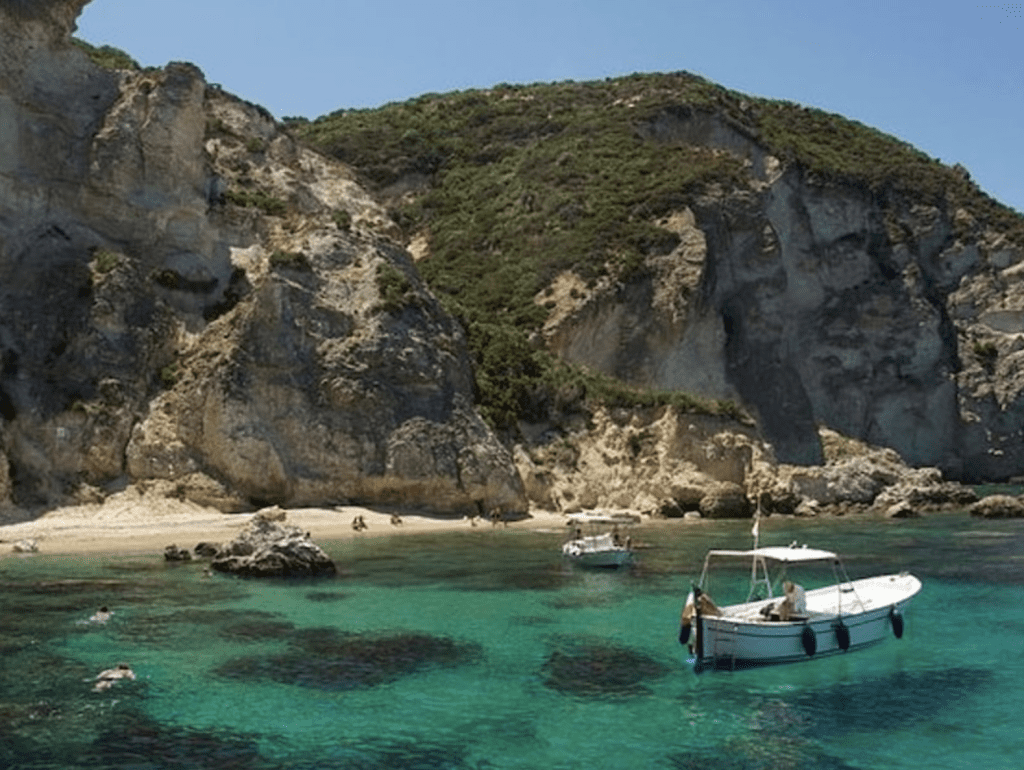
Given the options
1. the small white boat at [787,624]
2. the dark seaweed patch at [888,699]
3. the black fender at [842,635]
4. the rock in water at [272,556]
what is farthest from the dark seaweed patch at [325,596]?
the dark seaweed patch at [888,699]

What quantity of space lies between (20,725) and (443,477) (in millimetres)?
34401

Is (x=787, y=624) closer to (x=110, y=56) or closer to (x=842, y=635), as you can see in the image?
(x=842, y=635)

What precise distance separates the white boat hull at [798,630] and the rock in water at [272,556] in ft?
49.6

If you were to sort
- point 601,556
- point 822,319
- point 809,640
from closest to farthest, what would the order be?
1. point 809,640
2. point 601,556
3. point 822,319

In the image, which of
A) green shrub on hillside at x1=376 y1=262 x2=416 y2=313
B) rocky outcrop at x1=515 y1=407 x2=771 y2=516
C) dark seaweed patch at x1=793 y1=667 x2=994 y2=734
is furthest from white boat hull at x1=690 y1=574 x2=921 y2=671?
green shrub on hillside at x1=376 y1=262 x2=416 y2=313

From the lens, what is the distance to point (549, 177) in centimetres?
8994

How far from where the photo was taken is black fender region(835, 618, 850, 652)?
23188 mm

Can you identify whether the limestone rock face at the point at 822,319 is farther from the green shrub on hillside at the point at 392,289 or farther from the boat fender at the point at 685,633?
the boat fender at the point at 685,633

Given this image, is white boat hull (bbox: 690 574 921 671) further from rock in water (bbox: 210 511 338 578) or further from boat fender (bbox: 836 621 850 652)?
rock in water (bbox: 210 511 338 578)

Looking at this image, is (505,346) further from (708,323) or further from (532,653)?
(532,653)

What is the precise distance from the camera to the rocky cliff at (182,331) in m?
46.0

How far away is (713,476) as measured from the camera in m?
60.5

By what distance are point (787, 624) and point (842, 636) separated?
2.01m

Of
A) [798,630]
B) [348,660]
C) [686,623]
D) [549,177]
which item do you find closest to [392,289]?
[348,660]
